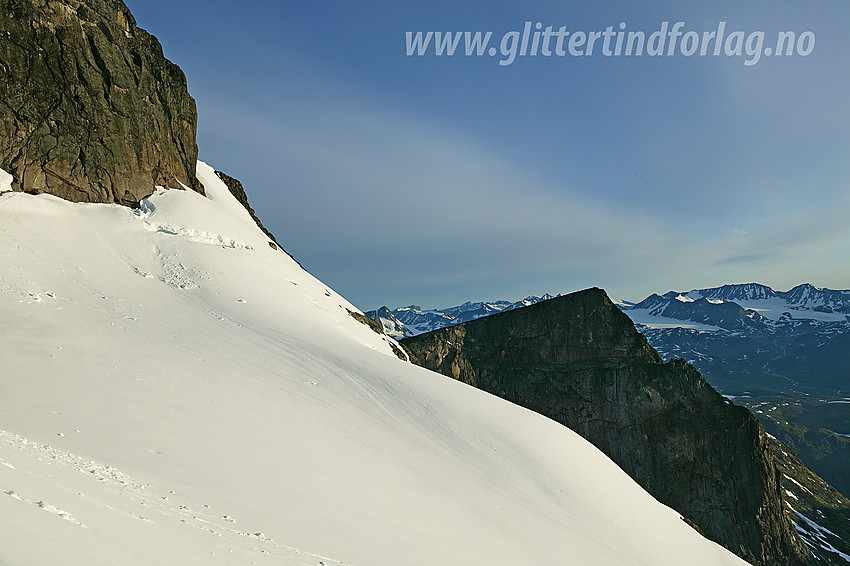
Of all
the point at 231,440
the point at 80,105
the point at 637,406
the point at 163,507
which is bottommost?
the point at 163,507

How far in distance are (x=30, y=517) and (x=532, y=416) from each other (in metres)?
22.1

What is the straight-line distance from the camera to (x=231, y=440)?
11.5 meters

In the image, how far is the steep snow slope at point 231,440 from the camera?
723 cm

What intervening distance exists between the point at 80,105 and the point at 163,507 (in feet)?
94.4

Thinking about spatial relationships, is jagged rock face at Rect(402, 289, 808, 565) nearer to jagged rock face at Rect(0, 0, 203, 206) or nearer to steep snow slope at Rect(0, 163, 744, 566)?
steep snow slope at Rect(0, 163, 744, 566)

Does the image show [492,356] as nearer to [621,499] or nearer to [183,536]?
[621,499]

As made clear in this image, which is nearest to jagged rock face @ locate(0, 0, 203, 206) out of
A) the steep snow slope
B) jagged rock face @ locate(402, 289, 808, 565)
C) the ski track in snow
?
the steep snow slope

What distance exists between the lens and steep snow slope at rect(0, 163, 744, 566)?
23.7 feet

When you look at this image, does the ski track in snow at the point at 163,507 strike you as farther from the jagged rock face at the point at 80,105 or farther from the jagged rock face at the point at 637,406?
the jagged rock face at the point at 637,406

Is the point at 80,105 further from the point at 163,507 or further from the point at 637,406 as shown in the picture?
the point at 637,406

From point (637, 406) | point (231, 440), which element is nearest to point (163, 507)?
point (231, 440)

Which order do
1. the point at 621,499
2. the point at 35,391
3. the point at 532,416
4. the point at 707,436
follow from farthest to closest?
the point at 707,436
the point at 532,416
the point at 621,499
the point at 35,391

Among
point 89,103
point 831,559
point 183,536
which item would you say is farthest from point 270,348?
point 831,559

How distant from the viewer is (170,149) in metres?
33.6
